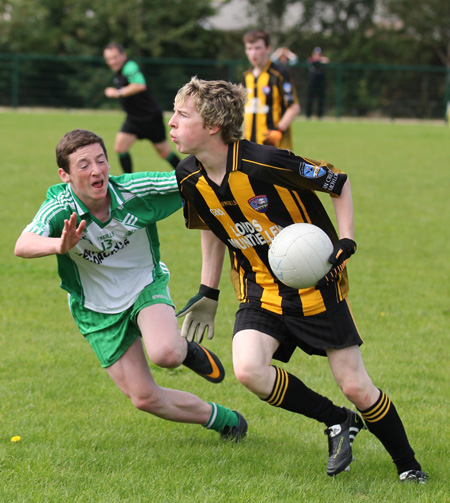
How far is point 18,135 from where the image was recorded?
19.1 meters

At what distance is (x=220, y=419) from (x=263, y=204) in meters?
1.21

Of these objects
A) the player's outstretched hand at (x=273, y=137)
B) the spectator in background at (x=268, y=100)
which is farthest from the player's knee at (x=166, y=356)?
the spectator in background at (x=268, y=100)

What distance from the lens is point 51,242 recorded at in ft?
10.9

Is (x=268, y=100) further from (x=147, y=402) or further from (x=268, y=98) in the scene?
(x=147, y=402)

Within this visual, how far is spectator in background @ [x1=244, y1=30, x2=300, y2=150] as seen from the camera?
9.40 metres

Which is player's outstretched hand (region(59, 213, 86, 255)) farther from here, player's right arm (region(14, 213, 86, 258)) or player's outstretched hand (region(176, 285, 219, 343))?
player's outstretched hand (region(176, 285, 219, 343))

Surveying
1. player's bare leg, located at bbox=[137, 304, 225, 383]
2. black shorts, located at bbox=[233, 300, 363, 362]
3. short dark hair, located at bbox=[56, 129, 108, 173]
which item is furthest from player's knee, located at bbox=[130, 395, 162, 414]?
short dark hair, located at bbox=[56, 129, 108, 173]

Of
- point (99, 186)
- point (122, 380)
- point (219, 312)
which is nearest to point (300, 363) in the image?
point (219, 312)

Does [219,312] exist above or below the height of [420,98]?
below

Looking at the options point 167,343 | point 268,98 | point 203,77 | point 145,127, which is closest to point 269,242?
point 167,343

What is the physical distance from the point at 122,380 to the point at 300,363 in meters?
1.73

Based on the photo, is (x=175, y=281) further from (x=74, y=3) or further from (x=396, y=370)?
(x=74, y=3)

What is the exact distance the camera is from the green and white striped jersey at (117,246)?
385 centimetres

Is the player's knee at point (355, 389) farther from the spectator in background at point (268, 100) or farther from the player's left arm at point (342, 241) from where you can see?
the spectator in background at point (268, 100)
